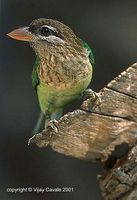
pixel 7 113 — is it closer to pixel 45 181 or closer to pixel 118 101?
pixel 45 181

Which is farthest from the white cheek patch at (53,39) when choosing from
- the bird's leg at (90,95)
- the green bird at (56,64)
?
the bird's leg at (90,95)

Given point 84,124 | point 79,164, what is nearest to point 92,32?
point 84,124

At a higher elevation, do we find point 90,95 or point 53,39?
point 53,39

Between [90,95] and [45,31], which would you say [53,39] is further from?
[90,95]

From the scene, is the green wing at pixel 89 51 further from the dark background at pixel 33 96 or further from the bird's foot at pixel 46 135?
the bird's foot at pixel 46 135

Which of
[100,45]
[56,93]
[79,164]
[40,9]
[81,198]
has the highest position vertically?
[40,9]

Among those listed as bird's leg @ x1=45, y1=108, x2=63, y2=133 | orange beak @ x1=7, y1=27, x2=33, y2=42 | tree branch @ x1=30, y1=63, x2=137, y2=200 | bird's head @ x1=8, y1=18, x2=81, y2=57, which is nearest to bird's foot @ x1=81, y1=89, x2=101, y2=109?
tree branch @ x1=30, y1=63, x2=137, y2=200

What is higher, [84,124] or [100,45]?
[100,45]

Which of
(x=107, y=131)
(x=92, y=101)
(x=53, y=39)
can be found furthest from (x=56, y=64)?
(x=107, y=131)
